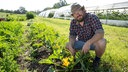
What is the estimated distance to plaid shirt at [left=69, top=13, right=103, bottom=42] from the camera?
332 cm

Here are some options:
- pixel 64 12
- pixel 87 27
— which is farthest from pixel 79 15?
pixel 64 12

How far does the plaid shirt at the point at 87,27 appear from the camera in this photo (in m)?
3.32

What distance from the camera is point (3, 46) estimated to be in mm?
4656

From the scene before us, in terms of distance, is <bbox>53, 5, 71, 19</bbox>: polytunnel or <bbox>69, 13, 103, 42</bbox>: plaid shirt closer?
<bbox>69, 13, 103, 42</bbox>: plaid shirt

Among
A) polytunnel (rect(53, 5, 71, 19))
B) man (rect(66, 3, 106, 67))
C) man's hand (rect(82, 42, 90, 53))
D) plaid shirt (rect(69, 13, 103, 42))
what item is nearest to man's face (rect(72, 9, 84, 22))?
man (rect(66, 3, 106, 67))

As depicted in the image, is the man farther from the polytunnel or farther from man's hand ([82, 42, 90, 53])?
the polytunnel

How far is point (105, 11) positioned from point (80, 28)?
15.0 m

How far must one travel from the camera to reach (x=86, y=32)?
3.55 metres

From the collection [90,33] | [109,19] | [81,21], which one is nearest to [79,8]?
[81,21]

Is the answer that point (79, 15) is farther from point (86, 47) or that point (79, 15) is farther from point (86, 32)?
point (86, 47)

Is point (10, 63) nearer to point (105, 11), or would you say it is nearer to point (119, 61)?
point (119, 61)

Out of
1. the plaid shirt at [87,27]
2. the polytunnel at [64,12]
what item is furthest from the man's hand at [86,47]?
the polytunnel at [64,12]

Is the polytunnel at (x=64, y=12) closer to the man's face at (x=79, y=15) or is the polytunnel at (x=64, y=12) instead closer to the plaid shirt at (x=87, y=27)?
the plaid shirt at (x=87, y=27)

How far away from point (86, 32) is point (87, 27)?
111 mm
